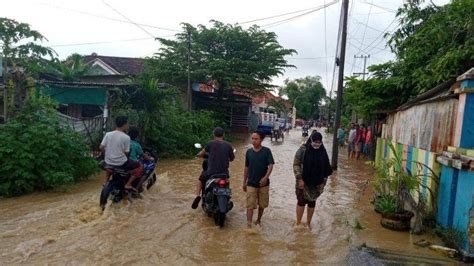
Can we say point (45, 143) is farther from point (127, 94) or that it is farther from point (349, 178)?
point (349, 178)

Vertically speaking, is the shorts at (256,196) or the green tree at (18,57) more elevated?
the green tree at (18,57)

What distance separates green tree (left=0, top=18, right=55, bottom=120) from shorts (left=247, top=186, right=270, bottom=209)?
610 centimetres

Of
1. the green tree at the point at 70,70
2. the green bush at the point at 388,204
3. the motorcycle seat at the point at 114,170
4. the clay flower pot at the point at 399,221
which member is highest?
the green tree at the point at 70,70

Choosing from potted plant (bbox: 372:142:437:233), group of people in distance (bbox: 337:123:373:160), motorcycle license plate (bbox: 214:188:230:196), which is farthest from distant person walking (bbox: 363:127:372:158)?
motorcycle license plate (bbox: 214:188:230:196)

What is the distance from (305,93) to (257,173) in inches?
3184

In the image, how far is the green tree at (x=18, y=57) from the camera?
940 centimetres

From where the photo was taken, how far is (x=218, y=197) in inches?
262

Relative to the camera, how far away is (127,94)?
50.4 ft

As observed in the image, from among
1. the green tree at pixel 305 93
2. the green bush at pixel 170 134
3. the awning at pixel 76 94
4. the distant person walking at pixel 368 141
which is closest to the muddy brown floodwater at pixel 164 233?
the green bush at pixel 170 134

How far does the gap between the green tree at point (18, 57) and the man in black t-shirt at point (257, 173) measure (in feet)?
19.6

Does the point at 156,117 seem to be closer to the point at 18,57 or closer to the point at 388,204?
the point at 18,57

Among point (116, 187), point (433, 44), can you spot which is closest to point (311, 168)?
point (116, 187)

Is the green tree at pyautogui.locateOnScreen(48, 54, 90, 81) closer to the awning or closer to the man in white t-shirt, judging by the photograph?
the awning

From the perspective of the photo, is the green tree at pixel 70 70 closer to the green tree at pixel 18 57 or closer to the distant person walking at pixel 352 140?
the green tree at pixel 18 57
